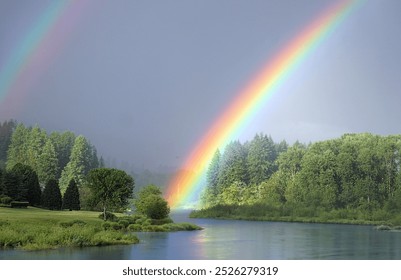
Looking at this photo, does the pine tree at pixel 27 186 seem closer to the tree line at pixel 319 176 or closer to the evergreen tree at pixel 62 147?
the evergreen tree at pixel 62 147

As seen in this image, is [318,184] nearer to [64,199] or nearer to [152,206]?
[152,206]

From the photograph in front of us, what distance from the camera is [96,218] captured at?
31969mm

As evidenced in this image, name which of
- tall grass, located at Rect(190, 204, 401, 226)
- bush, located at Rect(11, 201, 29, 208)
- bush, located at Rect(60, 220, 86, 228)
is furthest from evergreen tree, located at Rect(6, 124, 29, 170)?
bush, located at Rect(60, 220, 86, 228)

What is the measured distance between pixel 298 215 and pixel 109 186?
88.1ft

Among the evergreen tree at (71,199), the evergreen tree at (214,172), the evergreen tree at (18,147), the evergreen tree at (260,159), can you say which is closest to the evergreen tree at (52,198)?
the evergreen tree at (71,199)

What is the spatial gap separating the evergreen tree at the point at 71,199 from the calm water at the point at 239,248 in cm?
662

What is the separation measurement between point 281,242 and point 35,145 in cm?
2434

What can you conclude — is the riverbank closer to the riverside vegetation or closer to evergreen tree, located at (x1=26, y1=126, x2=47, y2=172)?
the riverside vegetation

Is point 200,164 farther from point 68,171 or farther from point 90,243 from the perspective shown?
point 90,243

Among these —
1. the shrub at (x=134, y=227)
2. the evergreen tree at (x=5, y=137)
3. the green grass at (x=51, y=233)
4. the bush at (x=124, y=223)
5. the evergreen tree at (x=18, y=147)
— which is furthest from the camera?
the evergreen tree at (x=5, y=137)

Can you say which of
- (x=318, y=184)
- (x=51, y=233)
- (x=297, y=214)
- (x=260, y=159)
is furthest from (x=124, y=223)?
(x=260, y=159)

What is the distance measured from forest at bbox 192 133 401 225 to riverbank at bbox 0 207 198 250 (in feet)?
82.7

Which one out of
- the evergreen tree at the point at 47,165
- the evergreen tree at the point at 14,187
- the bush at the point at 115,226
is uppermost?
the evergreen tree at the point at 47,165

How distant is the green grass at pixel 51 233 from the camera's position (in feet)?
78.3
